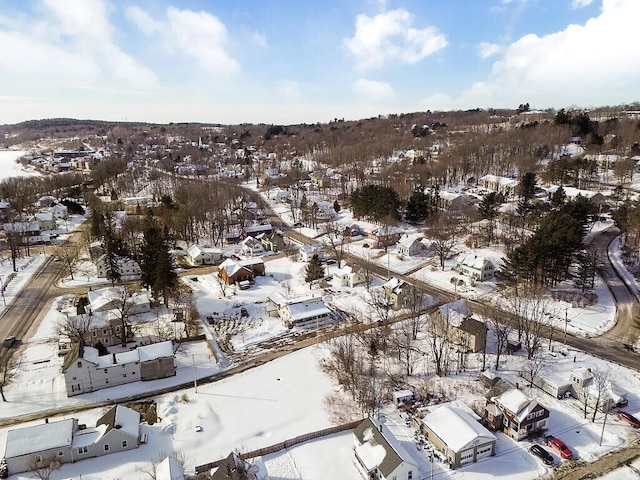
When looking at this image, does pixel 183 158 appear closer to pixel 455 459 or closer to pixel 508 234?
pixel 508 234

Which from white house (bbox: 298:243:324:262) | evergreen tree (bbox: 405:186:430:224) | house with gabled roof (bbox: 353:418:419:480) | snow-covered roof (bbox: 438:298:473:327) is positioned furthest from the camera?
evergreen tree (bbox: 405:186:430:224)

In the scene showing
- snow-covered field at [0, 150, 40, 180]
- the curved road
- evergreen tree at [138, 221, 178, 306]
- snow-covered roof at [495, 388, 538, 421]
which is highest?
snow-covered field at [0, 150, 40, 180]

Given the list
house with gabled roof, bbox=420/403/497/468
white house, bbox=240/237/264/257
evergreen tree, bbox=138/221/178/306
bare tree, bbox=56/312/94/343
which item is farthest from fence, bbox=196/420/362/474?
white house, bbox=240/237/264/257

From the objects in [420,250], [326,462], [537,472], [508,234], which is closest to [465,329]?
[537,472]

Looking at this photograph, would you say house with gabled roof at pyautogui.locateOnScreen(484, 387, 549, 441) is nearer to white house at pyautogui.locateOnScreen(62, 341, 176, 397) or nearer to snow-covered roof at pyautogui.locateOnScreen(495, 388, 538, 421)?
snow-covered roof at pyautogui.locateOnScreen(495, 388, 538, 421)

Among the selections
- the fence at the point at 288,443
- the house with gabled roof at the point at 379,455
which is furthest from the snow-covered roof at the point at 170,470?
the house with gabled roof at the point at 379,455
